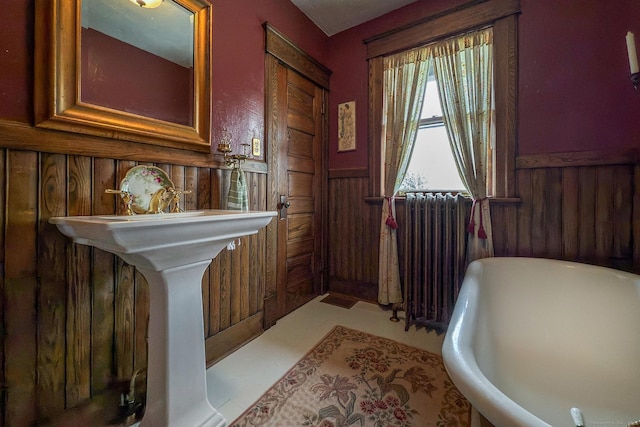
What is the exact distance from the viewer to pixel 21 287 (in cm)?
87

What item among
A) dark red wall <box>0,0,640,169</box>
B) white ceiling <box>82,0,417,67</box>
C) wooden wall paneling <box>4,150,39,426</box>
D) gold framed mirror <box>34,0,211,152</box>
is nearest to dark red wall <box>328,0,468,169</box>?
dark red wall <box>0,0,640,169</box>

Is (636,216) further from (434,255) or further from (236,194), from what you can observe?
(236,194)

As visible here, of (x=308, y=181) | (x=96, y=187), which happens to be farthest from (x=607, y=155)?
(x=96, y=187)

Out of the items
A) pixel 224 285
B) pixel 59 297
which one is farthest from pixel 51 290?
pixel 224 285

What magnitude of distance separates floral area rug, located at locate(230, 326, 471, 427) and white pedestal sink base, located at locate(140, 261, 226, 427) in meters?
0.25

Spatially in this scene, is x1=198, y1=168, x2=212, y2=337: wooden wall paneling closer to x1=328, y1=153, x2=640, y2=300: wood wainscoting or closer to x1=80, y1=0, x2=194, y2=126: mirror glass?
x1=80, y1=0, x2=194, y2=126: mirror glass

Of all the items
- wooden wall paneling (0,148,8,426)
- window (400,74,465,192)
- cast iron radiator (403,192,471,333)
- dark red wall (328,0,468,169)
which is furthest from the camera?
dark red wall (328,0,468,169)

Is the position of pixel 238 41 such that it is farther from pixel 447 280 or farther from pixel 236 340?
pixel 447 280

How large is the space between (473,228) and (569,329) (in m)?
0.71

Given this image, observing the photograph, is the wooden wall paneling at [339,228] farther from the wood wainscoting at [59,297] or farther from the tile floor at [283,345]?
the wood wainscoting at [59,297]

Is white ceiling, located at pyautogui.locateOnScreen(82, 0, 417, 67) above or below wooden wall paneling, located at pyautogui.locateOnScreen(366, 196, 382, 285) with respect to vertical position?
above

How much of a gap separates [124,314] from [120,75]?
1.09m

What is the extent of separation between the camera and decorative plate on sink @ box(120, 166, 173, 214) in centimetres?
112

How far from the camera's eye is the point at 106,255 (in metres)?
1.07
